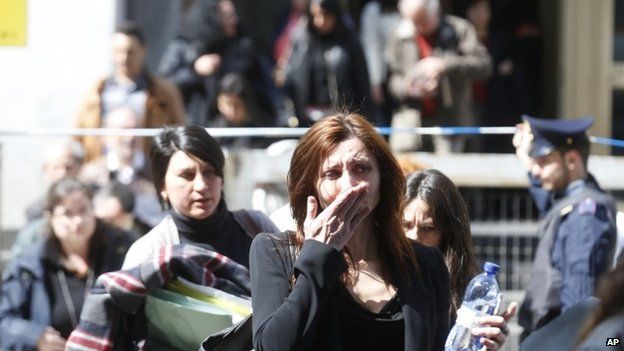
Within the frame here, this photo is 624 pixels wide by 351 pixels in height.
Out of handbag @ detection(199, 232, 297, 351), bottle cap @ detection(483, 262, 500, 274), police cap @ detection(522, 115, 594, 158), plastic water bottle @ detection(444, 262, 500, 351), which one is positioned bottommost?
handbag @ detection(199, 232, 297, 351)

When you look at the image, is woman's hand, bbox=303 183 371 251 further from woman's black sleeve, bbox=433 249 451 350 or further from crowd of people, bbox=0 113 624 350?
woman's black sleeve, bbox=433 249 451 350

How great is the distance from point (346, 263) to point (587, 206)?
2.53 m

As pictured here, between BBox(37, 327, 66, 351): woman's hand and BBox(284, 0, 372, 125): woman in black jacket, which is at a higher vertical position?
BBox(284, 0, 372, 125): woman in black jacket

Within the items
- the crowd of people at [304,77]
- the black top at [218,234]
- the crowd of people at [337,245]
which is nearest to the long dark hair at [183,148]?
the crowd of people at [337,245]

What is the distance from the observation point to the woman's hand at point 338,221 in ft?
15.5

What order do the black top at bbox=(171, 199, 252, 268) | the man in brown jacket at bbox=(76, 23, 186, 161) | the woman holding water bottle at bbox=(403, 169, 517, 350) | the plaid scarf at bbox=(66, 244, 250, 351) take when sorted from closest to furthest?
the plaid scarf at bbox=(66, 244, 250, 351) < the woman holding water bottle at bbox=(403, 169, 517, 350) < the black top at bbox=(171, 199, 252, 268) < the man in brown jacket at bbox=(76, 23, 186, 161)

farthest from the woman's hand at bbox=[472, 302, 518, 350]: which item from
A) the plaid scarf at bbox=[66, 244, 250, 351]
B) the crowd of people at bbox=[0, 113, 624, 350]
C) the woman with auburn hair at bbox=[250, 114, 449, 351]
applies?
the plaid scarf at bbox=[66, 244, 250, 351]

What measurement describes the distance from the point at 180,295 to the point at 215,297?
0.16 metres

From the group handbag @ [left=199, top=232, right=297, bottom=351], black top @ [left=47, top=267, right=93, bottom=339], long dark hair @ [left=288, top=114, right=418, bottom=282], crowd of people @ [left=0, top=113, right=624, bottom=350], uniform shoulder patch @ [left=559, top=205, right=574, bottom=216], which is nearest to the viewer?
crowd of people @ [left=0, top=113, right=624, bottom=350]

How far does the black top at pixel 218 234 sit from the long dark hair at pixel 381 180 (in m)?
1.24

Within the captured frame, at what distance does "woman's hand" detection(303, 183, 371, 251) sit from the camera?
4723 mm

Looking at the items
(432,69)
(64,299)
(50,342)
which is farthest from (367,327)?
(432,69)

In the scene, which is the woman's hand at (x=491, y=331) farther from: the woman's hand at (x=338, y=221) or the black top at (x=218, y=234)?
the black top at (x=218, y=234)

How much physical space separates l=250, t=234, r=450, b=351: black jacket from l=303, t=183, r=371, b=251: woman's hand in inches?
1.3
